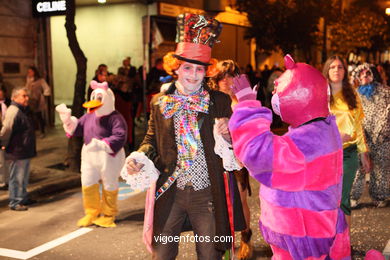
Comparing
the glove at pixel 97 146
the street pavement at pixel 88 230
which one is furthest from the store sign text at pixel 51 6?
the glove at pixel 97 146

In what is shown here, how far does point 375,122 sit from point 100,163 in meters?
3.82

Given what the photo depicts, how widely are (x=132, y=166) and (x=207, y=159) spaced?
0.53 metres

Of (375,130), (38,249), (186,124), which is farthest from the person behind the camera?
(375,130)

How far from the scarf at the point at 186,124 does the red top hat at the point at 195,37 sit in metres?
0.28

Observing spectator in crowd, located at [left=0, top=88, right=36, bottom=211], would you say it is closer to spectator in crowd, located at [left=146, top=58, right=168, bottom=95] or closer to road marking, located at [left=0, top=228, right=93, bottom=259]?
road marking, located at [left=0, top=228, right=93, bottom=259]

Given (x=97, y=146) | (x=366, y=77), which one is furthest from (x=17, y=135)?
(x=366, y=77)

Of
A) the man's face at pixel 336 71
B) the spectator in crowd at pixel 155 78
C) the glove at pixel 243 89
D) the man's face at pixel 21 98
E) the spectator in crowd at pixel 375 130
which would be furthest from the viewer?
the spectator in crowd at pixel 155 78

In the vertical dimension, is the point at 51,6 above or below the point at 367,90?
A: above

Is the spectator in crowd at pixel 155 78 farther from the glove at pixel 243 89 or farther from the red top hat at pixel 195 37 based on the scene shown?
the glove at pixel 243 89

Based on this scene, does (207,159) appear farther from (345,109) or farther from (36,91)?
(36,91)

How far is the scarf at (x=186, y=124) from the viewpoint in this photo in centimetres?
348

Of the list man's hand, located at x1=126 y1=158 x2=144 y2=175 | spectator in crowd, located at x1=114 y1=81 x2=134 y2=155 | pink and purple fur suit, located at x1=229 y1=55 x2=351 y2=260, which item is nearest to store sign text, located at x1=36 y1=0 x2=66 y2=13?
spectator in crowd, located at x1=114 y1=81 x2=134 y2=155

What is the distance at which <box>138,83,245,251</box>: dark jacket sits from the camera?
340 cm

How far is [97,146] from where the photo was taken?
601 cm
